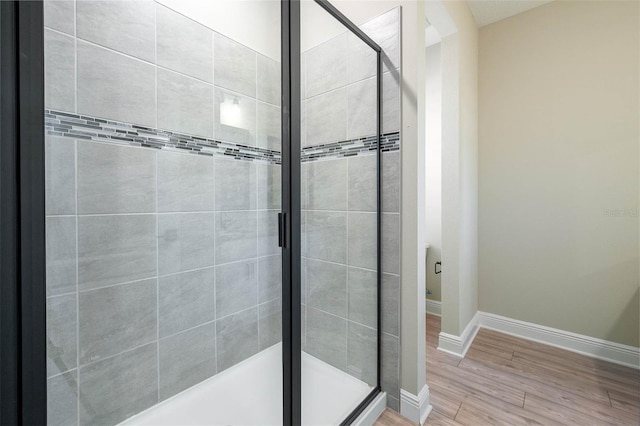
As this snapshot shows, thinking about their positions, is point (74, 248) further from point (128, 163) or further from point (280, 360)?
point (280, 360)

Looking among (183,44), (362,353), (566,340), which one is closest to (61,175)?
(183,44)

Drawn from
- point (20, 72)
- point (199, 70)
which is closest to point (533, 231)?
point (199, 70)

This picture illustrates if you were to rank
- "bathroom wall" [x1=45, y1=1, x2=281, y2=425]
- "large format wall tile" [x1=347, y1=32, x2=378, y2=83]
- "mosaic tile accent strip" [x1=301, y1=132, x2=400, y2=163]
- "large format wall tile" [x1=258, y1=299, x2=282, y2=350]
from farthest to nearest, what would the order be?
"large format wall tile" [x1=347, y1=32, x2=378, y2=83] → "mosaic tile accent strip" [x1=301, y1=132, x2=400, y2=163] → "large format wall tile" [x1=258, y1=299, x2=282, y2=350] → "bathroom wall" [x1=45, y1=1, x2=281, y2=425]

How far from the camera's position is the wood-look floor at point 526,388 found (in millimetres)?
1475

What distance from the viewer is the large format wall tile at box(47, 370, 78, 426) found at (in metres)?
0.87

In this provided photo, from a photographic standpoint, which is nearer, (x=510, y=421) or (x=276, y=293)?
(x=276, y=293)

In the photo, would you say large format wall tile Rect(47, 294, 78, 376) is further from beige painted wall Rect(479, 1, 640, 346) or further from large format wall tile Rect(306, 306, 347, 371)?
beige painted wall Rect(479, 1, 640, 346)

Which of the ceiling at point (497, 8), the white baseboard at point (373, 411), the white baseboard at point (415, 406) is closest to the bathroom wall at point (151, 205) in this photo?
the white baseboard at point (373, 411)

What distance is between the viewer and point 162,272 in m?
1.27

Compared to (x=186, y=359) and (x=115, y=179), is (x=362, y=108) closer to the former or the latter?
(x=115, y=179)

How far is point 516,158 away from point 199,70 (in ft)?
8.36

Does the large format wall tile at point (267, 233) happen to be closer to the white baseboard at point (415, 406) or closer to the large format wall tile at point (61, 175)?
the large format wall tile at point (61, 175)

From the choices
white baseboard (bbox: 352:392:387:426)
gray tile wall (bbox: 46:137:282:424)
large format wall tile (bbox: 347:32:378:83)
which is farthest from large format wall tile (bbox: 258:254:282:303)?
large format wall tile (bbox: 347:32:378:83)

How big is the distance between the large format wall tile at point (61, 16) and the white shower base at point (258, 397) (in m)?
1.40
